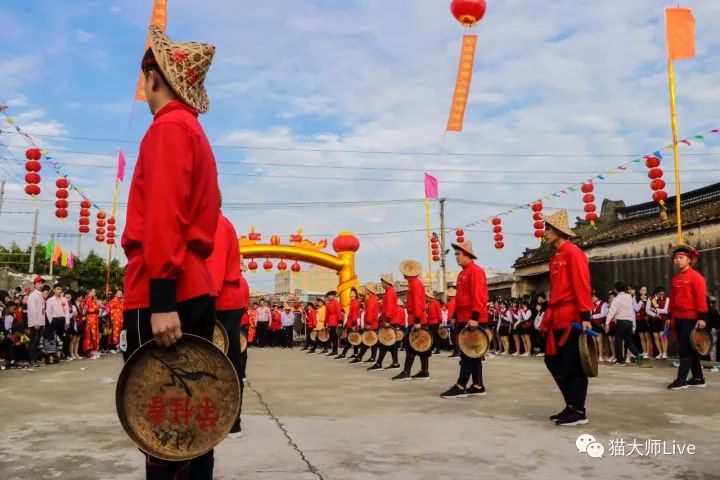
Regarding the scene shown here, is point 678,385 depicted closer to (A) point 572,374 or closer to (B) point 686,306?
(B) point 686,306

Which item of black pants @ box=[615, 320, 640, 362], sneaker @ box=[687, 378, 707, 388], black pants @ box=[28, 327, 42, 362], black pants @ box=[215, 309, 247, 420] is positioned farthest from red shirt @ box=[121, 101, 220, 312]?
black pants @ box=[28, 327, 42, 362]

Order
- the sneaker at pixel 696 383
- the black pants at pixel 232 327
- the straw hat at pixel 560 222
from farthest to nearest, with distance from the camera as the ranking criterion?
the sneaker at pixel 696 383 < the straw hat at pixel 560 222 < the black pants at pixel 232 327

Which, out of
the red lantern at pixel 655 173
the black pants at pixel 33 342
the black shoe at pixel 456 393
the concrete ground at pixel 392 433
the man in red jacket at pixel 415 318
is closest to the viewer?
the concrete ground at pixel 392 433

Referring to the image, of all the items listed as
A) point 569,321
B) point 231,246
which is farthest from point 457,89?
point 231,246

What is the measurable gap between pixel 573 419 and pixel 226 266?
3.32 m

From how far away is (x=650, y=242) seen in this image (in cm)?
1645

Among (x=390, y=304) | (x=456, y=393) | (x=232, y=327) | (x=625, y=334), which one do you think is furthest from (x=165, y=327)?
(x=625, y=334)

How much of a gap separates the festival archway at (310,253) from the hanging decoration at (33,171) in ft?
38.2

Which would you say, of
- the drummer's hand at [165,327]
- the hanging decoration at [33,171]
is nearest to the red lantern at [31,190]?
the hanging decoration at [33,171]

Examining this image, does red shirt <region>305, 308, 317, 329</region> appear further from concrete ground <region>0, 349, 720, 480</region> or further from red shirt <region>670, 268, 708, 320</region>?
red shirt <region>670, 268, 708, 320</region>

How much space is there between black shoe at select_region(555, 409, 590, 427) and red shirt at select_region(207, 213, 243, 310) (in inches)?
119

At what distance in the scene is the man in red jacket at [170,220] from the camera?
233cm

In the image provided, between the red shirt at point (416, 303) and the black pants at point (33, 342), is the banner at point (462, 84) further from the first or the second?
the black pants at point (33, 342)

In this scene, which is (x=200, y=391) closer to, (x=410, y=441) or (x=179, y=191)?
(x=179, y=191)
